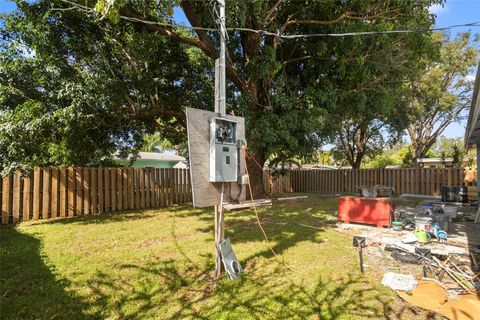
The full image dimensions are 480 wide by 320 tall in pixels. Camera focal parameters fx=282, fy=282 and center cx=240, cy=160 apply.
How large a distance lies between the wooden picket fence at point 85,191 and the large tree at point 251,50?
5.28ft

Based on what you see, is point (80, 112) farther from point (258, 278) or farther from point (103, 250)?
point (258, 278)

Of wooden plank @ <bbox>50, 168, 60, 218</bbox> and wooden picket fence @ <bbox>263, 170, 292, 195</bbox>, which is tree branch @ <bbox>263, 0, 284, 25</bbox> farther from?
wooden picket fence @ <bbox>263, 170, 292, 195</bbox>

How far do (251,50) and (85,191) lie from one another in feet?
23.2

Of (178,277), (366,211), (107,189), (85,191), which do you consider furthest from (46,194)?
(366,211)

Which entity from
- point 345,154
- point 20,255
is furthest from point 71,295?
point 345,154

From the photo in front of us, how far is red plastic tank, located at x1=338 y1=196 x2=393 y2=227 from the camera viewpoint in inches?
272

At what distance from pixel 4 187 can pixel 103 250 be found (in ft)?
15.0

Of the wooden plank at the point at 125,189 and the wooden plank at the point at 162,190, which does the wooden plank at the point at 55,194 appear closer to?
the wooden plank at the point at 125,189

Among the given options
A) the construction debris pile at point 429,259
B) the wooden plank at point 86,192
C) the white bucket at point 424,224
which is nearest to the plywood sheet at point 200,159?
the construction debris pile at point 429,259

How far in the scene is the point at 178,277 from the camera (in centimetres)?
393

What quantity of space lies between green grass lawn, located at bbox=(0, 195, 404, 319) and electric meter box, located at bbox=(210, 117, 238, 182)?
4.71ft

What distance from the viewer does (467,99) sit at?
66.4 ft

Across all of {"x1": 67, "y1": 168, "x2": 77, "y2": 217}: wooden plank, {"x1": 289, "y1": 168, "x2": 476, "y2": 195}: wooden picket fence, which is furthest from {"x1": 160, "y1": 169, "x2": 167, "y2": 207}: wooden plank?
{"x1": 289, "y1": 168, "x2": 476, "y2": 195}: wooden picket fence

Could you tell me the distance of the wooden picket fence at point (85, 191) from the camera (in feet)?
25.4
